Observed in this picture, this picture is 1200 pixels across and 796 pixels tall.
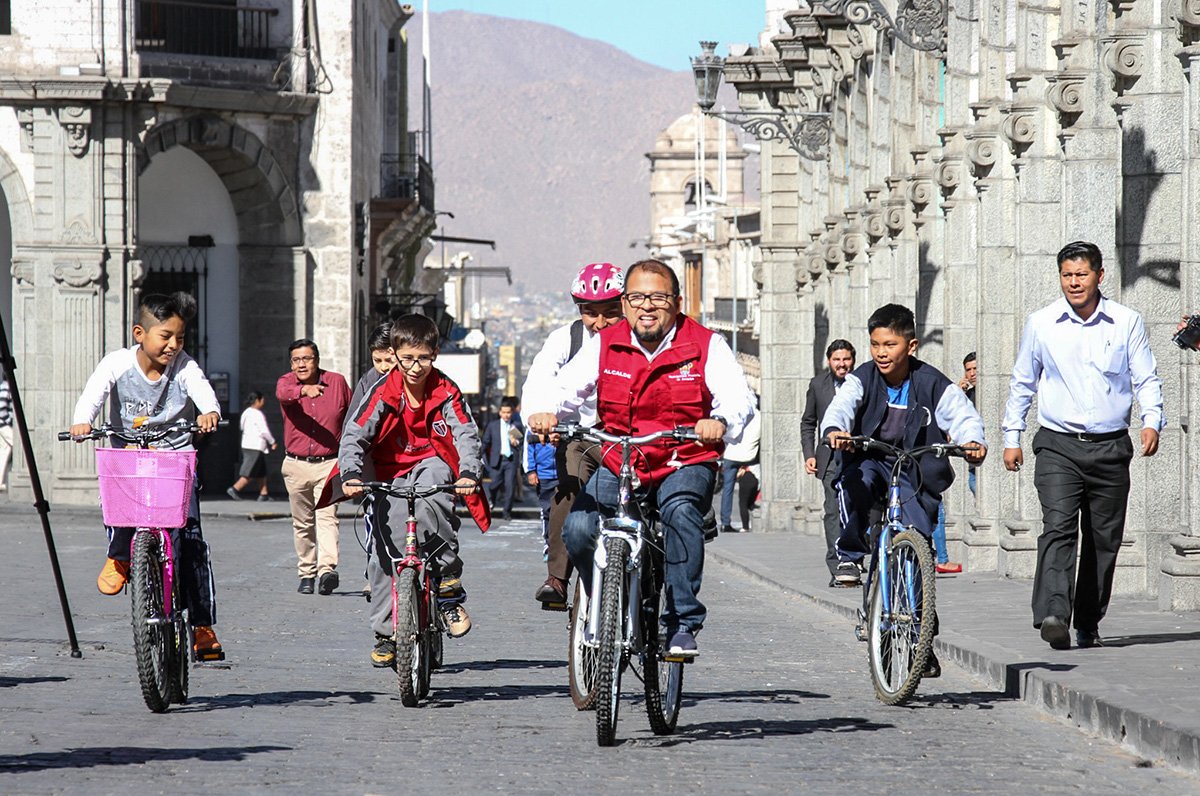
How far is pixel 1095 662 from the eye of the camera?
404 inches

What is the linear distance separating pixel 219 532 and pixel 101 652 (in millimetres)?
15273

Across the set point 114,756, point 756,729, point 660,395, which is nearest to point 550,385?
point 660,395

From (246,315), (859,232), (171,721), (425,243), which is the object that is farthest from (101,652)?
(425,243)

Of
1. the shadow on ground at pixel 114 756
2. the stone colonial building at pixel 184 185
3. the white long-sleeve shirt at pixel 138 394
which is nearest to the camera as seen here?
the shadow on ground at pixel 114 756

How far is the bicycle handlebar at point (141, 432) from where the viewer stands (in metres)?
9.48

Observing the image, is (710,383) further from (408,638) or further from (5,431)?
(5,431)

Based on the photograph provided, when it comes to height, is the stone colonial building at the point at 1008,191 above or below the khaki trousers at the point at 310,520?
above

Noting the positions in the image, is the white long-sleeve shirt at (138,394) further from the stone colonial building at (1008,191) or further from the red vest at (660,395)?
the stone colonial building at (1008,191)

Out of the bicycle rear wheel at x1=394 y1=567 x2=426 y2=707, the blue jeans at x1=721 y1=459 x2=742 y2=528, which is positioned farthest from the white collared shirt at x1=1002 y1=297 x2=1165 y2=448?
the blue jeans at x1=721 y1=459 x2=742 y2=528

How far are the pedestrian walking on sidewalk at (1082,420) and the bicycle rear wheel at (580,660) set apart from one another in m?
2.77

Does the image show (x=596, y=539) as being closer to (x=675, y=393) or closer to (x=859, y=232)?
(x=675, y=393)

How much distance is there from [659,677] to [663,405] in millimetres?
1030

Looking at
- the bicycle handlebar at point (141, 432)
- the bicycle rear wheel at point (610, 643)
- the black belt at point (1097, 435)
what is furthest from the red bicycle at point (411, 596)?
the black belt at point (1097, 435)

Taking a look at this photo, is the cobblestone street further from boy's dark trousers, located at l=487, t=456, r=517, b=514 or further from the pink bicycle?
boy's dark trousers, located at l=487, t=456, r=517, b=514
